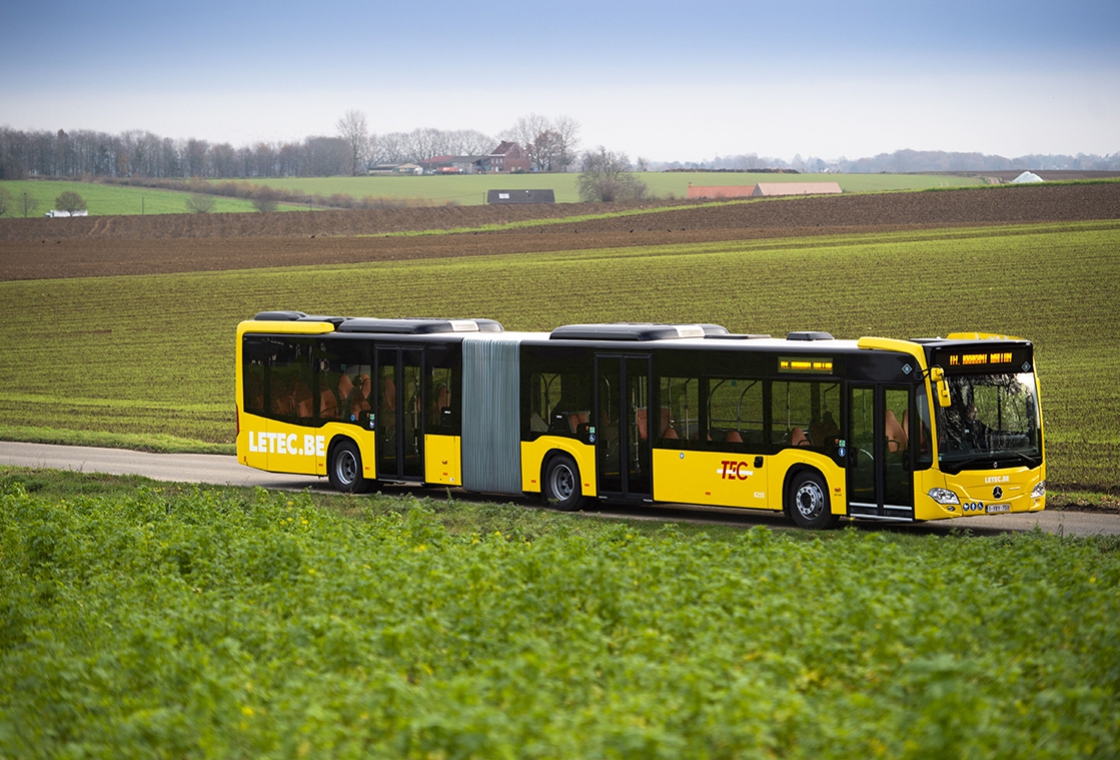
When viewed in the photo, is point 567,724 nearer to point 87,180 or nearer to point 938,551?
point 938,551

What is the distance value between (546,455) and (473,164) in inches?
5790

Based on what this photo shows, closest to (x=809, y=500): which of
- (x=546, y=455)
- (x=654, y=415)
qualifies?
(x=654, y=415)

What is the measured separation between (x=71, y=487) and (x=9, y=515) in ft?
17.6

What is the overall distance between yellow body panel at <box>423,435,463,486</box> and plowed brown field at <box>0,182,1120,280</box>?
46.4m

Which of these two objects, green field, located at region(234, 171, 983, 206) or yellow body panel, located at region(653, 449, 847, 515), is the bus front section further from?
green field, located at region(234, 171, 983, 206)

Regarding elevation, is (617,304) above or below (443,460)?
above

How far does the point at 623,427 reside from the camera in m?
18.9

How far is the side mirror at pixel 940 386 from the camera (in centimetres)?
1596

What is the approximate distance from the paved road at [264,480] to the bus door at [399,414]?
3.12ft

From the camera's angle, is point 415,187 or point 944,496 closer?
point 944,496

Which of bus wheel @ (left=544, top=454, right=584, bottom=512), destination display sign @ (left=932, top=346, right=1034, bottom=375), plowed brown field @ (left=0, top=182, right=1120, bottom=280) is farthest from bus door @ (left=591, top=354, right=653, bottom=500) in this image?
plowed brown field @ (left=0, top=182, right=1120, bottom=280)

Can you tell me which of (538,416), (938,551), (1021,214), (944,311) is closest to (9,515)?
(538,416)

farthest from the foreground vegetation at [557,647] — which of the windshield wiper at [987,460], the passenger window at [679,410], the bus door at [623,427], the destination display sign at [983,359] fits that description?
the bus door at [623,427]

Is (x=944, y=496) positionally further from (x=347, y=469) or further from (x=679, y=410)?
(x=347, y=469)
